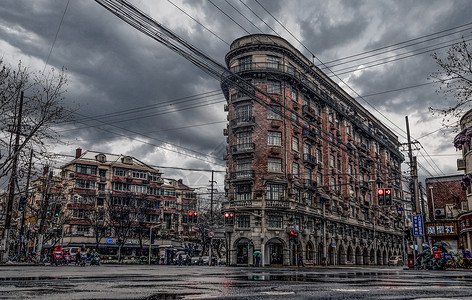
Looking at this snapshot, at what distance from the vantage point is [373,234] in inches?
2586

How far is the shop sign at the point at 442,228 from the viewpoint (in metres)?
43.0

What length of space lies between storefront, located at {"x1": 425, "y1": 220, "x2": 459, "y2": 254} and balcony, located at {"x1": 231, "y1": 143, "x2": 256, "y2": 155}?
67.7 feet

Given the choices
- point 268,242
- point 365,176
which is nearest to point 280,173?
point 268,242

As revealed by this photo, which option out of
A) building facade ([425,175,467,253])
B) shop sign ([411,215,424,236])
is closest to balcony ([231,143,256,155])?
shop sign ([411,215,424,236])

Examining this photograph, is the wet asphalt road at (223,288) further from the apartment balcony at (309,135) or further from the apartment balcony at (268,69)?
the apartment balcony at (309,135)

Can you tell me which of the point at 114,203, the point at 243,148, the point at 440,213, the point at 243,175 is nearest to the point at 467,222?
the point at 440,213

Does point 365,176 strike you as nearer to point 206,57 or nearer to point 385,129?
point 385,129

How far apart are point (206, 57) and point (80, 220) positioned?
56056mm

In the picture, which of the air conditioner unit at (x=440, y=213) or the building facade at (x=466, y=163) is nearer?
the building facade at (x=466, y=163)

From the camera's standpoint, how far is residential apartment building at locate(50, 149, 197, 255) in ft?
202

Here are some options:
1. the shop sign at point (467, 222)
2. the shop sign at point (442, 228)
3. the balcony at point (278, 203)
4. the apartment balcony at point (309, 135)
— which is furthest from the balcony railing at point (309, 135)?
the shop sign at point (467, 222)

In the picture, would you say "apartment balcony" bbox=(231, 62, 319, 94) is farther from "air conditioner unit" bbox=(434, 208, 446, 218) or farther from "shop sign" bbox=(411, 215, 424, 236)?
"shop sign" bbox=(411, 215, 424, 236)

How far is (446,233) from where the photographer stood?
4334cm

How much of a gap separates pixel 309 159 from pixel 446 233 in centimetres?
1642
